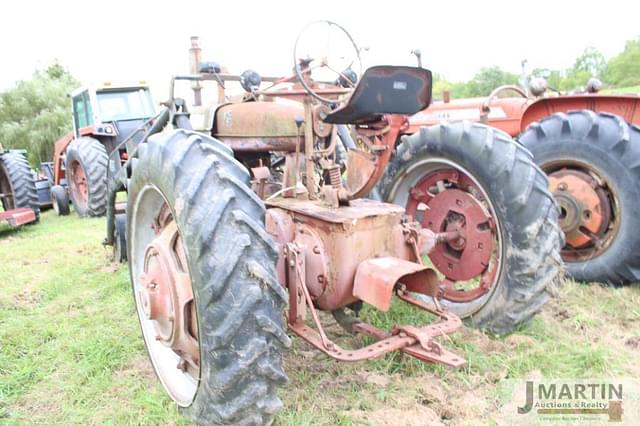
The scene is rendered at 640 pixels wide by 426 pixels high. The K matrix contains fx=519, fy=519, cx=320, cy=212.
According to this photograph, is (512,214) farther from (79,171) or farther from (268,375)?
(79,171)

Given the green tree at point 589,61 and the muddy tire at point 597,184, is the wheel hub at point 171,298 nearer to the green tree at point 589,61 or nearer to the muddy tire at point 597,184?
the muddy tire at point 597,184

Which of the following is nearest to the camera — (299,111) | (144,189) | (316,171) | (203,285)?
(203,285)

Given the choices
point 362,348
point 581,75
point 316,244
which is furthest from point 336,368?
point 581,75

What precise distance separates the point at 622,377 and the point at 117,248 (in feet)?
13.6

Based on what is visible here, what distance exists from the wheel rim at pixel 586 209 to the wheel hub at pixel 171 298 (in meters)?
2.94

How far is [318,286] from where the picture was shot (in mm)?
2504

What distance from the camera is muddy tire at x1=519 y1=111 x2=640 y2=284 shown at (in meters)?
3.63

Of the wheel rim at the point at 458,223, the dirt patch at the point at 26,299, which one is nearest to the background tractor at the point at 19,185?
the dirt patch at the point at 26,299

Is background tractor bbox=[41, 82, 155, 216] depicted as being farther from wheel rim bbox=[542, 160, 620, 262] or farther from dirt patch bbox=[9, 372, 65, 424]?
wheel rim bbox=[542, 160, 620, 262]

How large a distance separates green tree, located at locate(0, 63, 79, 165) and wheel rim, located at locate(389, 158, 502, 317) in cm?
2067

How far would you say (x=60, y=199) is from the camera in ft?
28.6

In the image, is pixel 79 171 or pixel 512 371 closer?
pixel 512 371

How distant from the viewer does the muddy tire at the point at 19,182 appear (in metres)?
7.59

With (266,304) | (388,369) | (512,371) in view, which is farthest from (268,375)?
(512,371)
